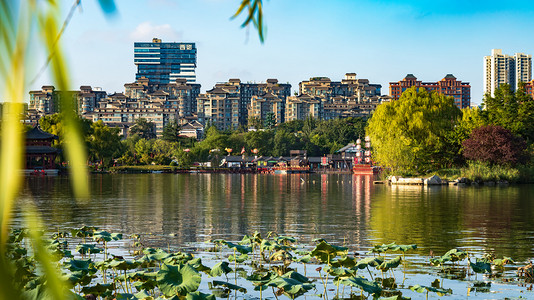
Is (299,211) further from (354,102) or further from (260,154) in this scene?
(354,102)

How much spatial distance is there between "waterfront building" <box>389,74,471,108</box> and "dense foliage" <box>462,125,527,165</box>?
10717cm

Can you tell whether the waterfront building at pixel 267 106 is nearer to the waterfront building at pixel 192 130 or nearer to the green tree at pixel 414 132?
the waterfront building at pixel 192 130

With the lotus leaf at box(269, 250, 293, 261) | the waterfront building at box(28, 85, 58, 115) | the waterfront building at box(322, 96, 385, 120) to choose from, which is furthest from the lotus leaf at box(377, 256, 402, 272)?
the waterfront building at box(322, 96, 385, 120)

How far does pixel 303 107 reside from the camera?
130 m

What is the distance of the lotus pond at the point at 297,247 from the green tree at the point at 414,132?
12163 millimetres

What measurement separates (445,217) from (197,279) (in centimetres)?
1199

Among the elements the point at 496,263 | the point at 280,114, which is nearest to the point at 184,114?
the point at 280,114

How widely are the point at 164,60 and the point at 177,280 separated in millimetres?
171080

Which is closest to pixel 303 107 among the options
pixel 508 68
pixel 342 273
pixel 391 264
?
pixel 508 68

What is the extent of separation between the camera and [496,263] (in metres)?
8.24

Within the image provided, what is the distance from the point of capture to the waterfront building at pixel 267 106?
13443cm

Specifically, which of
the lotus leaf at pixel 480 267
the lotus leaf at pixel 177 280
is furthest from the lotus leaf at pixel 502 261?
the lotus leaf at pixel 177 280

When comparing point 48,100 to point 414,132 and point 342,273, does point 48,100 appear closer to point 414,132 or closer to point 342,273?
point 342,273

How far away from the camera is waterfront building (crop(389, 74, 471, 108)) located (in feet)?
463
